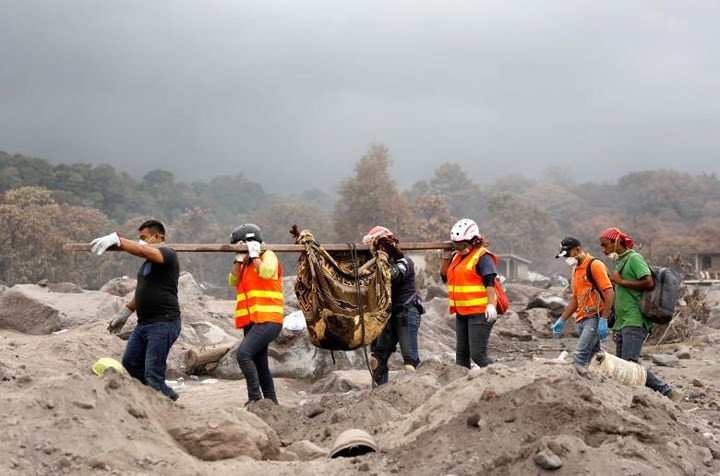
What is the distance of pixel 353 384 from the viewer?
32.3ft

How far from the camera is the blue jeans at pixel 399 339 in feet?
28.0

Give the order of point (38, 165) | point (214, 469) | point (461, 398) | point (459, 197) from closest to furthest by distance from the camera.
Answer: point (214, 469) < point (461, 398) < point (38, 165) < point (459, 197)

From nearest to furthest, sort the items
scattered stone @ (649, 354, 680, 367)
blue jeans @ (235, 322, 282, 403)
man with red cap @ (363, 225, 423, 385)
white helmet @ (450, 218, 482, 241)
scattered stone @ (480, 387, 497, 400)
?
scattered stone @ (480, 387, 497, 400)
blue jeans @ (235, 322, 282, 403)
white helmet @ (450, 218, 482, 241)
man with red cap @ (363, 225, 423, 385)
scattered stone @ (649, 354, 680, 367)

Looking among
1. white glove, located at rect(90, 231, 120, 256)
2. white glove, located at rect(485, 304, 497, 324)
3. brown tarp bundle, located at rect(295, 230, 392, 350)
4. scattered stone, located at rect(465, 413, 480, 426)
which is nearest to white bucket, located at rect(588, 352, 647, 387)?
white glove, located at rect(485, 304, 497, 324)

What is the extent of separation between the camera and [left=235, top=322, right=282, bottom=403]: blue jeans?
7418 millimetres

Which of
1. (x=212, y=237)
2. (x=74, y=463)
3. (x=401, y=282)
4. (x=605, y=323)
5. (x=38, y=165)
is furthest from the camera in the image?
(x=38, y=165)

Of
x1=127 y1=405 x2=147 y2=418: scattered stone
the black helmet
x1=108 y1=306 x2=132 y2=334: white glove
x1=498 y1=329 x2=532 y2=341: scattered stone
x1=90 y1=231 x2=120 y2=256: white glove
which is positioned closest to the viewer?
x1=127 y1=405 x2=147 y2=418: scattered stone

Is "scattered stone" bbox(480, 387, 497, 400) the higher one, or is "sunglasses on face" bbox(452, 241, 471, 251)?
"sunglasses on face" bbox(452, 241, 471, 251)

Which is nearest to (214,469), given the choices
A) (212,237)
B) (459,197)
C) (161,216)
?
Result: (212,237)

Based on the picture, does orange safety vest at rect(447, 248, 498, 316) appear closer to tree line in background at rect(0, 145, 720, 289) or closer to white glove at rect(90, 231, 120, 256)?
white glove at rect(90, 231, 120, 256)

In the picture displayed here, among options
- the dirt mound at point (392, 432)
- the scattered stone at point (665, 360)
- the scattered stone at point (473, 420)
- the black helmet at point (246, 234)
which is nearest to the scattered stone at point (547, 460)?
the dirt mound at point (392, 432)

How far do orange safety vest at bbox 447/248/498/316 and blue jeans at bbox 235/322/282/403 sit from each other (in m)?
1.52

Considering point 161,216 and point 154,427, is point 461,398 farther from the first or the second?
point 161,216

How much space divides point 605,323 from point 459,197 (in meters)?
94.1
